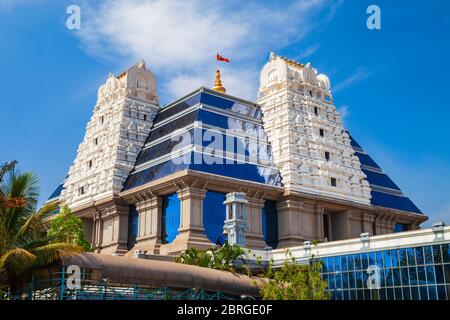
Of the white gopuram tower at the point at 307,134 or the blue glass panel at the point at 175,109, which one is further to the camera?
the blue glass panel at the point at 175,109

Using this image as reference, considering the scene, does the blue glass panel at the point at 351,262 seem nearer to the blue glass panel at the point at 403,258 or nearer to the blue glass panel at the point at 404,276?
the blue glass panel at the point at 403,258

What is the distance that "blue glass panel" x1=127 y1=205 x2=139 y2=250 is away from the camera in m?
62.4

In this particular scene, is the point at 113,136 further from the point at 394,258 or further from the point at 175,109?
the point at 394,258

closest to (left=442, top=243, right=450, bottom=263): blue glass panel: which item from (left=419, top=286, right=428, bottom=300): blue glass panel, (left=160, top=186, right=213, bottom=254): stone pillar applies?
(left=419, top=286, right=428, bottom=300): blue glass panel

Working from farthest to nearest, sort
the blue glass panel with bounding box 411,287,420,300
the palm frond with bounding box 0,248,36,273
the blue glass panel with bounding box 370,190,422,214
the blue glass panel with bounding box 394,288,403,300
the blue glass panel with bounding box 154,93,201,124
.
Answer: the blue glass panel with bounding box 370,190,422,214
the blue glass panel with bounding box 154,93,201,124
the blue glass panel with bounding box 394,288,403,300
the blue glass panel with bounding box 411,287,420,300
the palm frond with bounding box 0,248,36,273

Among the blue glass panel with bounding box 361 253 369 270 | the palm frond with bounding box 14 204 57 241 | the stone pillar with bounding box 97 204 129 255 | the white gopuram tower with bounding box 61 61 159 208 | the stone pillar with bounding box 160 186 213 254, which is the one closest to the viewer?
the palm frond with bounding box 14 204 57 241

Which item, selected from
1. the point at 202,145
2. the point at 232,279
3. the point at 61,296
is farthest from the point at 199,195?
the point at 61,296

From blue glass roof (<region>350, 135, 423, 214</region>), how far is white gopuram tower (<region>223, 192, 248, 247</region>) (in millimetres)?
21435

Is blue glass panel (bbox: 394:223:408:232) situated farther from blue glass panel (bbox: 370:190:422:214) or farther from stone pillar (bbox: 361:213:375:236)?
stone pillar (bbox: 361:213:375:236)

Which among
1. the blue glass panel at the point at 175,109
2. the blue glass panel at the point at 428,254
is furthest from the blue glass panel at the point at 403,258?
the blue glass panel at the point at 175,109

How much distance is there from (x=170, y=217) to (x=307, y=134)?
17.8 m

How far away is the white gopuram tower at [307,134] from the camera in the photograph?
63.4 m

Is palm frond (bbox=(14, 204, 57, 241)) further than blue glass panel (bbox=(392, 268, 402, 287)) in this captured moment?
No

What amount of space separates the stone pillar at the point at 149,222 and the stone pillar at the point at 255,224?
8.33 metres
